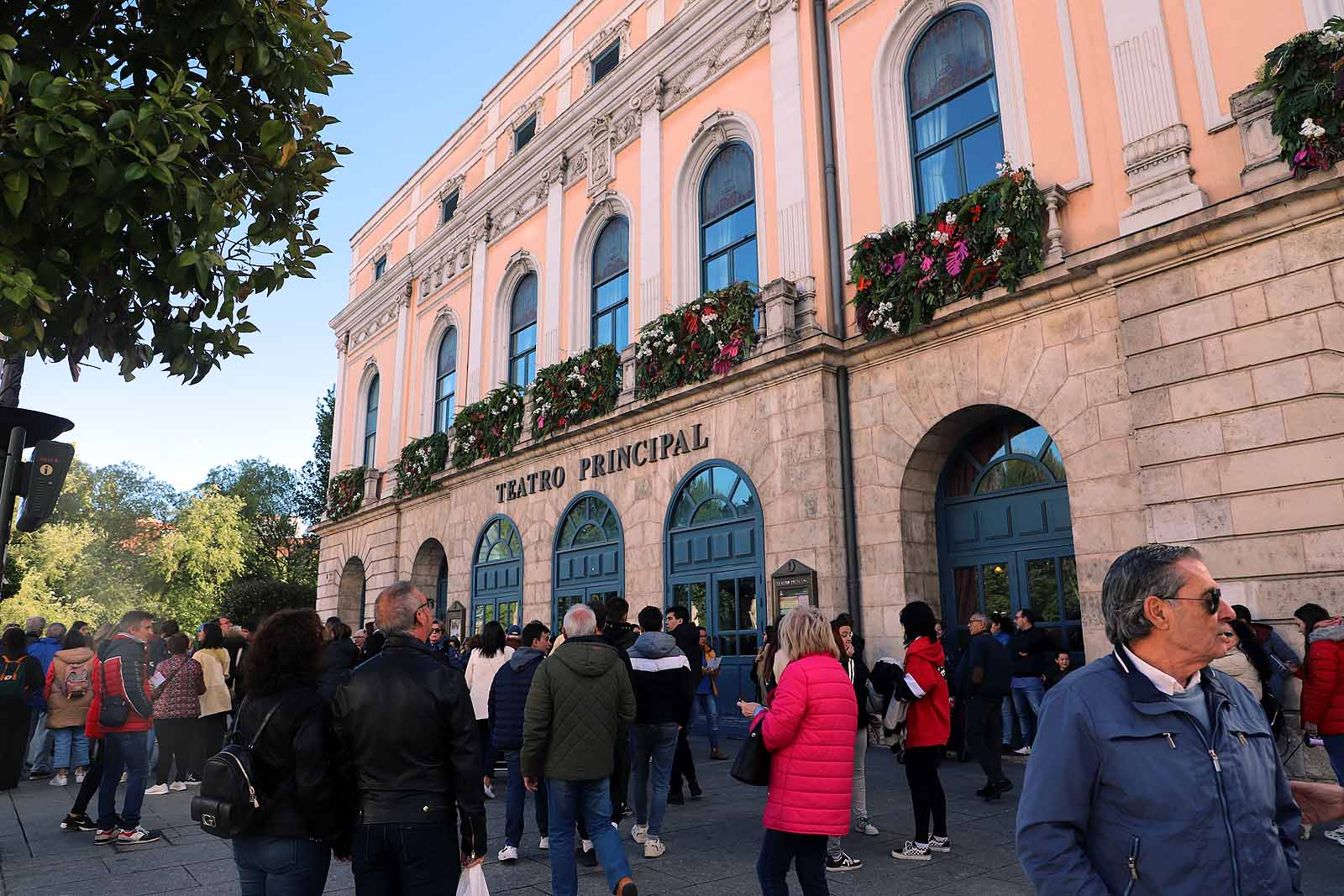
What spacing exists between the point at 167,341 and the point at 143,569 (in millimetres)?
43666

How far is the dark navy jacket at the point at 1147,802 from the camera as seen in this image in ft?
6.77

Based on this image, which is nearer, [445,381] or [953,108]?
[953,108]

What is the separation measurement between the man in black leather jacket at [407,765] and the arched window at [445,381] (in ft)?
64.9

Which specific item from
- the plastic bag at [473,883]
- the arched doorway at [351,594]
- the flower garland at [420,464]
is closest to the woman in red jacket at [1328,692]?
the plastic bag at [473,883]

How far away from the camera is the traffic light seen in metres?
5.28

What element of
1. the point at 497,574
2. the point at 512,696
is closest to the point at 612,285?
the point at 497,574

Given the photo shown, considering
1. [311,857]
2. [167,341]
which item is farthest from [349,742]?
[167,341]

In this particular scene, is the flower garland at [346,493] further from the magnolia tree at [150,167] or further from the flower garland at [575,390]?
the magnolia tree at [150,167]

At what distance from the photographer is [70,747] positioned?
10.4 meters

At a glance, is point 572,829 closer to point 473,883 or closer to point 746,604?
point 473,883

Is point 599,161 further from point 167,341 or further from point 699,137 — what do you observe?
point 167,341

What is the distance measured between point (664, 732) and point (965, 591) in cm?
613

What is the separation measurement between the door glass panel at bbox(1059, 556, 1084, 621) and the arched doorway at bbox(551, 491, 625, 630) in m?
7.53

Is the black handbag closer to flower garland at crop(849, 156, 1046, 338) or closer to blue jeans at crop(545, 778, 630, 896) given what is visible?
blue jeans at crop(545, 778, 630, 896)
